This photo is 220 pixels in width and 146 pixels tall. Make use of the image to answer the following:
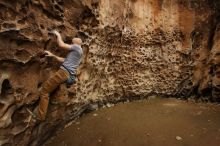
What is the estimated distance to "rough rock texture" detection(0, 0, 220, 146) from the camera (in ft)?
17.1

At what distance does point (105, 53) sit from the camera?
8008 millimetres

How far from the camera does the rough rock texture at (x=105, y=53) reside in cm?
521

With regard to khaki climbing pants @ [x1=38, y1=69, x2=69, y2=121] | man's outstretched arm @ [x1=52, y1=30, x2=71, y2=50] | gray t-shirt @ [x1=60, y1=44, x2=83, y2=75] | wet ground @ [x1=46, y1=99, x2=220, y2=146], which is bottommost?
wet ground @ [x1=46, y1=99, x2=220, y2=146]

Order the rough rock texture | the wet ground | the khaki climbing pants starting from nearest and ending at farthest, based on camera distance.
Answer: the rough rock texture, the khaki climbing pants, the wet ground

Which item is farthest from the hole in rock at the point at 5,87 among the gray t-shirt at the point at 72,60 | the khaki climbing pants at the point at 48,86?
the gray t-shirt at the point at 72,60

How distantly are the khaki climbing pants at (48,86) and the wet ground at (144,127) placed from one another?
3.66 feet

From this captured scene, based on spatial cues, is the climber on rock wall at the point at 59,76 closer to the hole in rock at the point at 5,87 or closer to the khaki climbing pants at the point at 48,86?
the khaki climbing pants at the point at 48,86

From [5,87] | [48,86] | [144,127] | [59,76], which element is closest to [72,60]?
[59,76]

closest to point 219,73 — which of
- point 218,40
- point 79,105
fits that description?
point 218,40

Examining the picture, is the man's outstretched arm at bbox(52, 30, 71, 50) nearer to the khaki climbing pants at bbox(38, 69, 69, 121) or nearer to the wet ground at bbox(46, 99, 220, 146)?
the khaki climbing pants at bbox(38, 69, 69, 121)

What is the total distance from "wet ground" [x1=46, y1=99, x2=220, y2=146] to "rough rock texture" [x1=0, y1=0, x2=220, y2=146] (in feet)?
1.17

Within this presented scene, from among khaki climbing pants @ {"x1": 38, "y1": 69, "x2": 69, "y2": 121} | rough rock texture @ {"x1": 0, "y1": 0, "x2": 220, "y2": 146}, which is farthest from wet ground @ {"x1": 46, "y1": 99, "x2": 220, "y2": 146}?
khaki climbing pants @ {"x1": 38, "y1": 69, "x2": 69, "y2": 121}

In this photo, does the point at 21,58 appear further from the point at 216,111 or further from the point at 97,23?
the point at 216,111

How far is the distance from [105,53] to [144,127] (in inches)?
80.8
